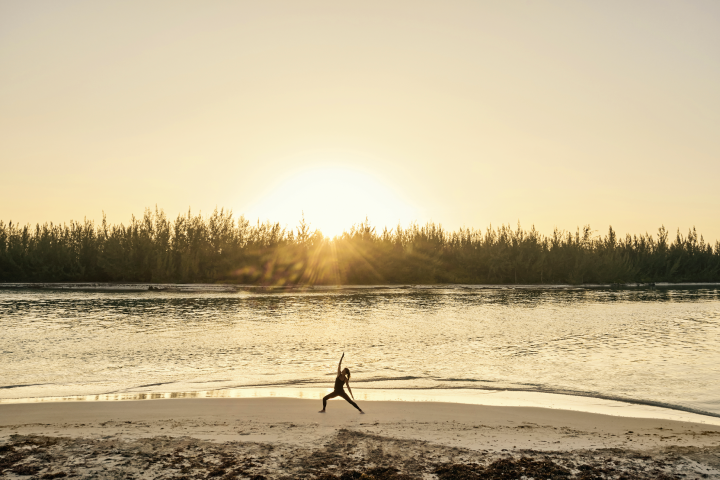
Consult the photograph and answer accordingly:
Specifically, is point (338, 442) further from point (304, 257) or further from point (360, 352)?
point (304, 257)

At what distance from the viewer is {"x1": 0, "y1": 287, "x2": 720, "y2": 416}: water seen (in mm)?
16578

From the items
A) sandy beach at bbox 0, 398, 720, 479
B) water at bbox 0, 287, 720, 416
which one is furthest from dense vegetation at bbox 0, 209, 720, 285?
sandy beach at bbox 0, 398, 720, 479

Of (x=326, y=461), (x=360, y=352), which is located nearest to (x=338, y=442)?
(x=326, y=461)

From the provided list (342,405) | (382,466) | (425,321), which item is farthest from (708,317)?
(382,466)

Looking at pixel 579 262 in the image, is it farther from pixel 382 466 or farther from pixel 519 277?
pixel 382 466

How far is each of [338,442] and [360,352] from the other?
554 inches

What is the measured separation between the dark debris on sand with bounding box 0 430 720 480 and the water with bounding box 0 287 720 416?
5.44m

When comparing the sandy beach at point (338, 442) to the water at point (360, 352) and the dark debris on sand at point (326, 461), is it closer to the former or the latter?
the dark debris on sand at point (326, 461)

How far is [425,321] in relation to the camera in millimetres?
38000

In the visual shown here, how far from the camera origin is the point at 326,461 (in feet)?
29.5

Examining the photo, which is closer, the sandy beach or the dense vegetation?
the sandy beach

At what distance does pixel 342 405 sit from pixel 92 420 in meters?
6.06

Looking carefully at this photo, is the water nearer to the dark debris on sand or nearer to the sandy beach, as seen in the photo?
the sandy beach

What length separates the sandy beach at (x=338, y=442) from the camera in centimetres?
853
